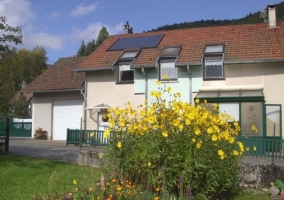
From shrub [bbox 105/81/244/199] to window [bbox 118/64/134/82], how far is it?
14.5m

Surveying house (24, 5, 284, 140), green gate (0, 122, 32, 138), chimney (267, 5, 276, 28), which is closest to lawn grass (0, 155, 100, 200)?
house (24, 5, 284, 140)

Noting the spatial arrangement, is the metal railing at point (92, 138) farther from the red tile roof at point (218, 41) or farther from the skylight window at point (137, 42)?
the skylight window at point (137, 42)

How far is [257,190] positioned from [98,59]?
50.3ft

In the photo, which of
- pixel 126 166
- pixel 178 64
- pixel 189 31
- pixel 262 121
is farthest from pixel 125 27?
pixel 126 166

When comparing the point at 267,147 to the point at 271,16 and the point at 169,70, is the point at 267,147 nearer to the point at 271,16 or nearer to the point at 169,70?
the point at 169,70

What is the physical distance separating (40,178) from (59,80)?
1703 cm

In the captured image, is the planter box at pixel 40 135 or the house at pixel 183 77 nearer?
the house at pixel 183 77

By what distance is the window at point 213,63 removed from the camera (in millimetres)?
19938

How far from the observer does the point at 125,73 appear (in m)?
22.3

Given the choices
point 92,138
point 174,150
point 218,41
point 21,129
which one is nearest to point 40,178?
point 174,150

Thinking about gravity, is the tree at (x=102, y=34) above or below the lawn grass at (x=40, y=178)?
above

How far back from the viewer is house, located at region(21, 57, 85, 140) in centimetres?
2492

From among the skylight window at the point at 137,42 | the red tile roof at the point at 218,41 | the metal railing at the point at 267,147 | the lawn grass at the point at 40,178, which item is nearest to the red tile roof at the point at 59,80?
the red tile roof at the point at 218,41

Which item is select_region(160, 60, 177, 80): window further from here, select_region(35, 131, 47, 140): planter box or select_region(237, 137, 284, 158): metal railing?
select_region(35, 131, 47, 140): planter box
